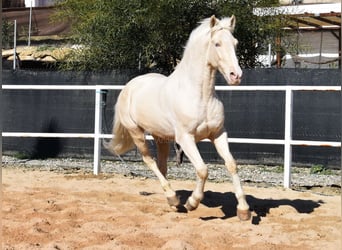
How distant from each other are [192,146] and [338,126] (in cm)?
450

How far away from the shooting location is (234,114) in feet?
32.2

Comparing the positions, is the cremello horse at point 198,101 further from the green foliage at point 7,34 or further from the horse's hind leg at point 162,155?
the green foliage at point 7,34

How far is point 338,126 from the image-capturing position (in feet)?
30.0

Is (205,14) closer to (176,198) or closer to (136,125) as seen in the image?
(136,125)

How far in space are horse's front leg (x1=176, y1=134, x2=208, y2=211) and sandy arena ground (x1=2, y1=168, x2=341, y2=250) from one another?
0.20m

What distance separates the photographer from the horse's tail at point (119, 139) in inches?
274

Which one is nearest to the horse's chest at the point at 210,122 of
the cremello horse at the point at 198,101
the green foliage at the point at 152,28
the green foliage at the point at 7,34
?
the cremello horse at the point at 198,101

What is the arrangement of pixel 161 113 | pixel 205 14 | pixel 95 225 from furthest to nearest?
pixel 205 14 < pixel 161 113 < pixel 95 225

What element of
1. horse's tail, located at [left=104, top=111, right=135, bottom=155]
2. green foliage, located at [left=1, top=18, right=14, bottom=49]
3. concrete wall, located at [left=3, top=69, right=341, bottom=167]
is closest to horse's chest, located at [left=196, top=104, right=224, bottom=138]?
horse's tail, located at [left=104, top=111, right=135, bottom=155]

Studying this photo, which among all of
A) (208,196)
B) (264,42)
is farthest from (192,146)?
(264,42)

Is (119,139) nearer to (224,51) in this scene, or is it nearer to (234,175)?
(234,175)

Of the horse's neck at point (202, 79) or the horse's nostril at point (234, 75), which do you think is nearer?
the horse's nostril at point (234, 75)

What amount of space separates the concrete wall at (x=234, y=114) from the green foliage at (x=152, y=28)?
49 cm

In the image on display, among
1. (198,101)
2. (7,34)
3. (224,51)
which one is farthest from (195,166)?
(7,34)
